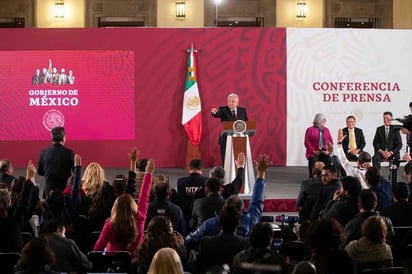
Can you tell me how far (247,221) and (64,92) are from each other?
964 cm

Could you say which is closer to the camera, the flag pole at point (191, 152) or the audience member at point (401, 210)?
the audience member at point (401, 210)

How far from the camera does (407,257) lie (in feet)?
18.2

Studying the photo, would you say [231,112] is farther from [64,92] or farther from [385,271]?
[385,271]

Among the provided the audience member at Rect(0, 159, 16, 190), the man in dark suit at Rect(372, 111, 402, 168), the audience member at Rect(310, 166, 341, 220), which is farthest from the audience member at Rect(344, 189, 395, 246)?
the man in dark suit at Rect(372, 111, 402, 168)

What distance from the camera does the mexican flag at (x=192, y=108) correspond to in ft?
47.0

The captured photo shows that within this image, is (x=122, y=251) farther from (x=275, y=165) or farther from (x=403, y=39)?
(x=403, y=39)

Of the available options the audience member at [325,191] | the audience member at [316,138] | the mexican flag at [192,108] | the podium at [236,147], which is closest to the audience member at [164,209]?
the audience member at [325,191]

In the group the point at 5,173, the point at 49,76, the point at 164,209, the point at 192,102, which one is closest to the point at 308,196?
the point at 164,209

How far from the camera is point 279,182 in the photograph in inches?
488

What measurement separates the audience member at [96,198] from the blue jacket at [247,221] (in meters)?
1.26

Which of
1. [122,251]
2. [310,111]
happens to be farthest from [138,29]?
[122,251]

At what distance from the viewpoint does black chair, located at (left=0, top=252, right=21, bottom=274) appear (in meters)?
5.20

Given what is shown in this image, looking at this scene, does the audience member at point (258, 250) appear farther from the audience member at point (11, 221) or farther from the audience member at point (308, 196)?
the audience member at point (308, 196)

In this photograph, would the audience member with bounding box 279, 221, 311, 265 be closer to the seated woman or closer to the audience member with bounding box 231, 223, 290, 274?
the seated woman
